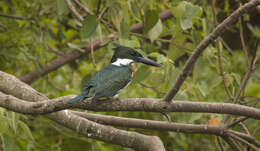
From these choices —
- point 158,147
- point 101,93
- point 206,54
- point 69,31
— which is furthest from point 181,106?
point 69,31

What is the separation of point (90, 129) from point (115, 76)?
528 millimetres

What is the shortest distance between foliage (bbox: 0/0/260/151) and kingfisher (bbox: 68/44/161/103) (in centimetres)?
7

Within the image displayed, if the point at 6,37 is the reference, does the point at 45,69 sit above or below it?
below

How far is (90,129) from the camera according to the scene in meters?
2.50

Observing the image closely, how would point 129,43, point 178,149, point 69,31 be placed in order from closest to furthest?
point 129,43, point 69,31, point 178,149

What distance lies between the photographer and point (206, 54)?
306 cm

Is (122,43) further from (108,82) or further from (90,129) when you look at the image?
(90,129)

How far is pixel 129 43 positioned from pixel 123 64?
449 mm

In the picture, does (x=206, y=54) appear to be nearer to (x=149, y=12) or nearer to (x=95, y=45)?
(x=149, y=12)

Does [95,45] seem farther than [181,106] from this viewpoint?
Yes

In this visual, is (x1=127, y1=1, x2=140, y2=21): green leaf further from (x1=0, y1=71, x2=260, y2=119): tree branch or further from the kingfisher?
(x1=0, y1=71, x2=260, y2=119): tree branch

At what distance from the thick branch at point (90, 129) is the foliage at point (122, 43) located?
0.24 meters

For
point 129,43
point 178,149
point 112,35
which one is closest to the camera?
point 129,43

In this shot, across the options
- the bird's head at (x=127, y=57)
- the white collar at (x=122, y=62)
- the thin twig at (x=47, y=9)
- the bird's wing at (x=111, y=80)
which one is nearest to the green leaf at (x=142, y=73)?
the bird's wing at (x=111, y=80)
